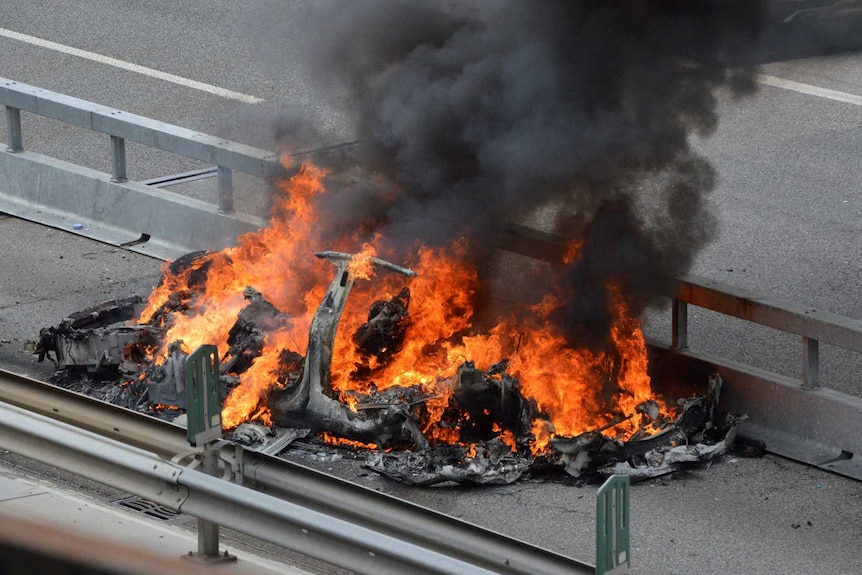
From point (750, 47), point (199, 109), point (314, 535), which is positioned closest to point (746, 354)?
Result: point (750, 47)

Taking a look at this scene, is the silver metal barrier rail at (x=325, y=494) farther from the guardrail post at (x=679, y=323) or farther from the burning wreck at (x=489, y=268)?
the guardrail post at (x=679, y=323)

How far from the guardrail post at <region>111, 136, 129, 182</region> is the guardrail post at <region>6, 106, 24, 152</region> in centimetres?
90

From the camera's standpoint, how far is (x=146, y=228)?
9.23m

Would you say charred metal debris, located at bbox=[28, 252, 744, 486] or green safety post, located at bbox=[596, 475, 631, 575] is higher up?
green safety post, located at bbox=[596, 475, 631, 575]

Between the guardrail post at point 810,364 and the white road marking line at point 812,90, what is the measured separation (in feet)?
20.4

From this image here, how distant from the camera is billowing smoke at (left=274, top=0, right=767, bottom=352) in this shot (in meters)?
6.81

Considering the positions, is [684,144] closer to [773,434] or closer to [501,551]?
[773,434]

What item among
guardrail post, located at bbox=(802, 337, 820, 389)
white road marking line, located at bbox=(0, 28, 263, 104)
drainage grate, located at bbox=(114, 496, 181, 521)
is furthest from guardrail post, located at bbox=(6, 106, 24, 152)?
guardrail post, located at bbox=(802, 337, 820, 389)

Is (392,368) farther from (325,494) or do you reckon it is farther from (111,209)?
(111,209)

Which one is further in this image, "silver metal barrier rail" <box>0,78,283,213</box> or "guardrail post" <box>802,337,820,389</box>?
"silver metal barrier rail" <box>0,78,283,213</box>

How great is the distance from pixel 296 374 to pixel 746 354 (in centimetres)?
252

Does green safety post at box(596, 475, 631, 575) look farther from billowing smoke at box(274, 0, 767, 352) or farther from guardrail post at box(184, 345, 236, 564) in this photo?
billowing smoke at box(274, 0, 767, 352)

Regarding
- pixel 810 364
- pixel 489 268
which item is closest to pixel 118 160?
pixel 489 268

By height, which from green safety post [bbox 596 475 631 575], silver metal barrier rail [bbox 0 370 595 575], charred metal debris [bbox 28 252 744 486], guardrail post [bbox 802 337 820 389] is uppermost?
green safety post [bbox 596 475 631 575]
